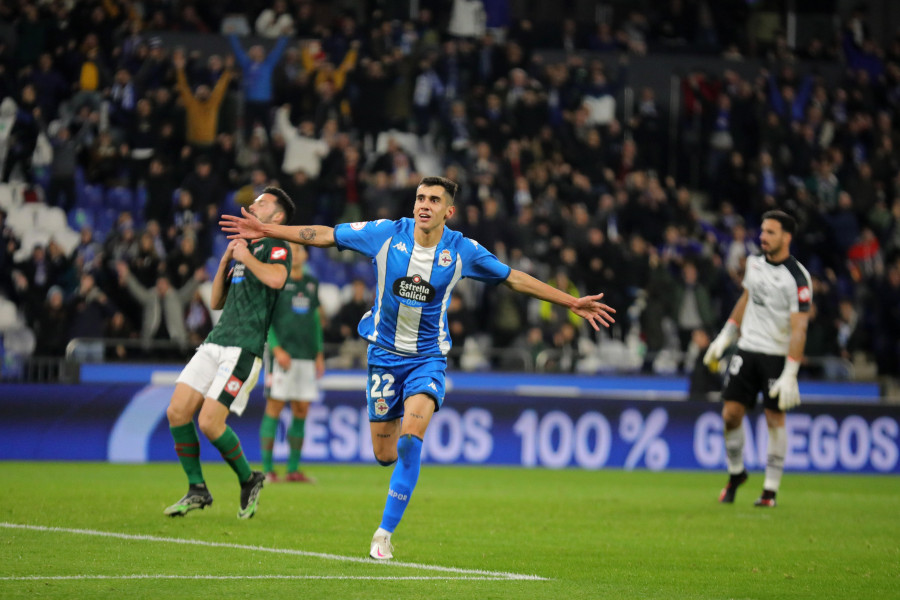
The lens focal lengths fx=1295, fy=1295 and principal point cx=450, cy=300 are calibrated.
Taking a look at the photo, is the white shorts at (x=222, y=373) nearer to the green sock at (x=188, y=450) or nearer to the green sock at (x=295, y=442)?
the green sock at (x=188, y=450)

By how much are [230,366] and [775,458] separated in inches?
235

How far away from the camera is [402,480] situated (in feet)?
26.7

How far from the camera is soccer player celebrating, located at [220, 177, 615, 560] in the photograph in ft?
→ 27.9

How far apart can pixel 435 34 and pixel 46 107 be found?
7.87m

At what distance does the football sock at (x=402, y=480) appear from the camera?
8102mm

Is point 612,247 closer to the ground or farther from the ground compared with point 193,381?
farther from the ground

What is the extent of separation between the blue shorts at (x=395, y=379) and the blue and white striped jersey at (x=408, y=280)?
6cm

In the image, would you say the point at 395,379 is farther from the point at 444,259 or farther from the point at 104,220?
the point at 104,220

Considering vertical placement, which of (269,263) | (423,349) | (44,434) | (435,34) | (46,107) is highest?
(435,34)

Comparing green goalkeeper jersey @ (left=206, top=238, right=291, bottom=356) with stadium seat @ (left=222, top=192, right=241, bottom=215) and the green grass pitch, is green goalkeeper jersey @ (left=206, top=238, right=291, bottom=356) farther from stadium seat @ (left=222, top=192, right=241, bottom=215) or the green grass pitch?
stadium seat @ (left=222, top=192, right=241, bottom=215)

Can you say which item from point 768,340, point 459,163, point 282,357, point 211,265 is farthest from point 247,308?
point 459,163

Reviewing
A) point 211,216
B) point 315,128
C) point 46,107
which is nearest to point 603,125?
point 315,128

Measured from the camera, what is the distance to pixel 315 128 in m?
23.5

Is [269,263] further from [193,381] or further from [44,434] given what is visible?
[44,434]
